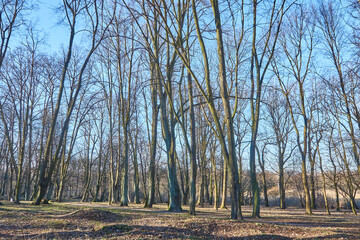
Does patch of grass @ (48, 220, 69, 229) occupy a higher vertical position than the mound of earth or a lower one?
lower

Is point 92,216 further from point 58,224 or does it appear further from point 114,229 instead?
point 114,229

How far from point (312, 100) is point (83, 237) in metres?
19.0

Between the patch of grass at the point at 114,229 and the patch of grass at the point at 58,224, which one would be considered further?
the patch of grass at the point at 58,224

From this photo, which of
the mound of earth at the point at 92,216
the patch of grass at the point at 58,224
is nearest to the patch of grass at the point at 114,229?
the patch of grass at the point at 58,224

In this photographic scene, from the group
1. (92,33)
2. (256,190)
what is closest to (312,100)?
(256,190)

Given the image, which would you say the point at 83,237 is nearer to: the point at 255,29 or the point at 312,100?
the point at 255,29

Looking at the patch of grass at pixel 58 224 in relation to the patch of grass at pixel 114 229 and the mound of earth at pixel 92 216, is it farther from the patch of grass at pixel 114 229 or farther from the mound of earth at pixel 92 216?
the patch of grass at pixel 114 229

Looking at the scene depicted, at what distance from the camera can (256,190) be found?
1176 centimetres

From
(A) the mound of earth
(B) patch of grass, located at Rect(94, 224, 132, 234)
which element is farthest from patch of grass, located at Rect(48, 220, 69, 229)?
(B) patch of grass, located at Rect(94, 224, 132, 234)

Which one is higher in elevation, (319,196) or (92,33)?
(92,33)

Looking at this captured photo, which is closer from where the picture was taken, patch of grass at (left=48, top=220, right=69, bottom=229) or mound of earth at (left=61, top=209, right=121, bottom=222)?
patch of grass at (left=48, top=220, right=69, bottom=229)

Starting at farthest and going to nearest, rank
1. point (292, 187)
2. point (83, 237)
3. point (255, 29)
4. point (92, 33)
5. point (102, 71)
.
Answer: point (292, 187) → point (102, 71) → point (92, 33) → point (255, 29) → point (83, 237)

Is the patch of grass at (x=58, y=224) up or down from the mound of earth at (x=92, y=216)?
down

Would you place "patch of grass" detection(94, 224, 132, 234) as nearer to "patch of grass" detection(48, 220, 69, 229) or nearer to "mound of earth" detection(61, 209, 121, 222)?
"patch of grass" detection(48, 220, 69, 229)
